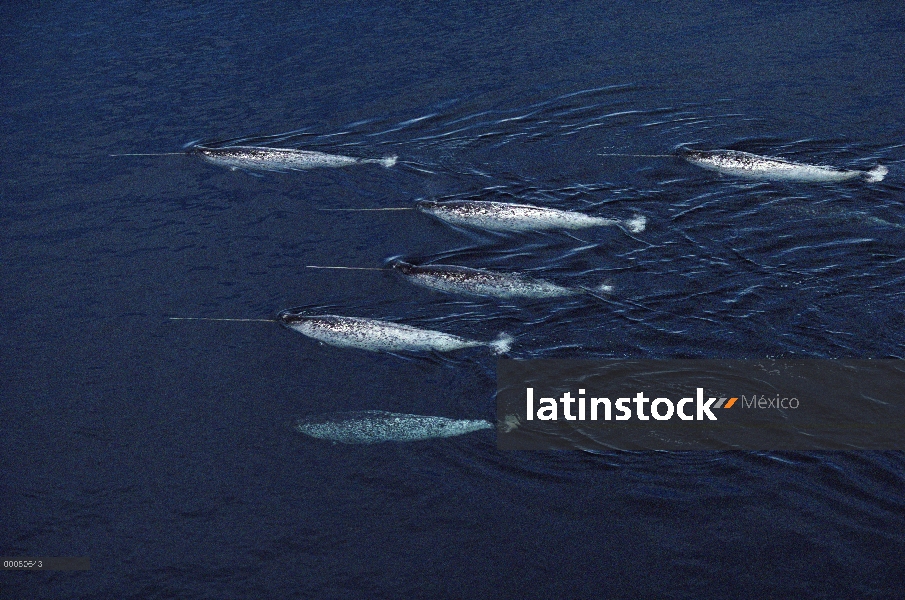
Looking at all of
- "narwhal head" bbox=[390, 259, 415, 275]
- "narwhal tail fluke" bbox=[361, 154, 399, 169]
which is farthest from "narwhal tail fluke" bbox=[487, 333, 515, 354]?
"narwhal tail fluke" bbox=[361, 154, 399, 169]

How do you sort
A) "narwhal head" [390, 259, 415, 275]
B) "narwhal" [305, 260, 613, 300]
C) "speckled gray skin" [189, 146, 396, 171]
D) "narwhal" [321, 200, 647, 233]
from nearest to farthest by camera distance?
1. "narwhal" [305, 260, 613, 300]
2. "narwhal head" [390, 259, 415, 275]
3. "narwhal" [321, 200, 647, 233]
4. "speckled gray skin" [189, 146, 396, 171]

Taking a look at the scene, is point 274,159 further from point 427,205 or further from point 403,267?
point 403,267

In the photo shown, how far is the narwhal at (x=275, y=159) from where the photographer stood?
25797mm

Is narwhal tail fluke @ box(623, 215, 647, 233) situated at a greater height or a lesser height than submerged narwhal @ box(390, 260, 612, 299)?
greater

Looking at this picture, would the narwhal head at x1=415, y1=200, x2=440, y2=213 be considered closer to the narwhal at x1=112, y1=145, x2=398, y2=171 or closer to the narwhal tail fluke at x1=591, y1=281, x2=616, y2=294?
the narwhal at x1=112, y1=145, x2=398, y2=171

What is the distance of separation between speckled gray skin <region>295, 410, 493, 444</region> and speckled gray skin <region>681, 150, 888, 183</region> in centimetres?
1039

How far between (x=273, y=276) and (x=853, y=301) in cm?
1188

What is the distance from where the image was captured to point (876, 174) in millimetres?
22672

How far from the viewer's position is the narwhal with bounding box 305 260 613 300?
2003cm

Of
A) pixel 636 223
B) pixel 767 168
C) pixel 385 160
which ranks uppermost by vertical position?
pixel 385 160

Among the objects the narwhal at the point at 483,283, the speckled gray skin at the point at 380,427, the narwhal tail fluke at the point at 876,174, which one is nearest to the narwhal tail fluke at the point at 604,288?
the narwhal at the point at 483,283

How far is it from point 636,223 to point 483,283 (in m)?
4.01

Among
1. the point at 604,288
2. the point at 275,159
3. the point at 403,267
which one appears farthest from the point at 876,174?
the point at 275,159

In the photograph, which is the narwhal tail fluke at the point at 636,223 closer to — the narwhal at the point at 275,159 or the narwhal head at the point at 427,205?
the narwhal head at the point at 427,205
